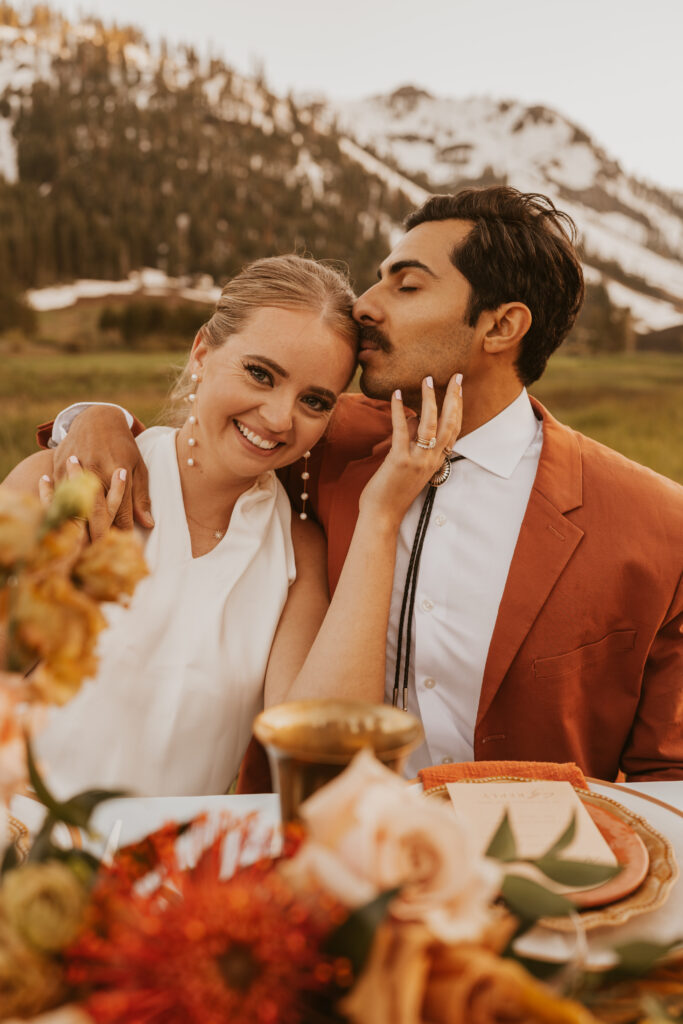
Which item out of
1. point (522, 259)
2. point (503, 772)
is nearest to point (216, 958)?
point (503, 772)

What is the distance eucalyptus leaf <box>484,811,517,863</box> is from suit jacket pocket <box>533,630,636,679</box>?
1093 mm

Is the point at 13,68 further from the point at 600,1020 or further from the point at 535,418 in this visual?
the point at 600,1020

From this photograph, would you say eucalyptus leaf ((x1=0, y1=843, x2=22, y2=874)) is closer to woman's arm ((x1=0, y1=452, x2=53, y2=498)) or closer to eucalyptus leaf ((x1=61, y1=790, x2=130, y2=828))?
eucalyptus leaf ((x1=61, y1=790, x2=130, y2=828))

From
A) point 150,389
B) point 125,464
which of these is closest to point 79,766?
point 125,464

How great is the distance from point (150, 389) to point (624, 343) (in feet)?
9.66

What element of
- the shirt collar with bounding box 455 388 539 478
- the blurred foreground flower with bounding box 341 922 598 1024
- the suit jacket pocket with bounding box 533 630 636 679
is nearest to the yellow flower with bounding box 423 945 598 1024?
the blurred foreground flower with bounding box 341 922 598 1024

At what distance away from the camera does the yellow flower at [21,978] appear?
468 millimetres

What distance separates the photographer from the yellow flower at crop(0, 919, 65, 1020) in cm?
47

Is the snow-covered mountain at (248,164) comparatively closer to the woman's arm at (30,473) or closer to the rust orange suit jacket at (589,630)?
the woman's arm at (30,473)

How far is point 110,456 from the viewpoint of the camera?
64.0 inches

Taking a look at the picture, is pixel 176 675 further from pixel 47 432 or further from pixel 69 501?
pixel 69 501

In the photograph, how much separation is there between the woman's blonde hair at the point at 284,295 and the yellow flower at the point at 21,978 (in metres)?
1.38

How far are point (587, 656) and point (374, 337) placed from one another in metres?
0.93

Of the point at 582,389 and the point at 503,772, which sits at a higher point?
the point at 503,772
